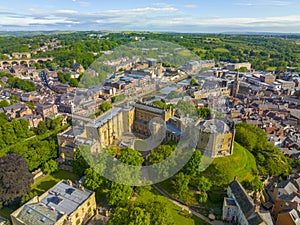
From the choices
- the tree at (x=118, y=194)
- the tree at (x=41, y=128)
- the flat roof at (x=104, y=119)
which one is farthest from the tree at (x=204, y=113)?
the tree at (x=41, y=128)

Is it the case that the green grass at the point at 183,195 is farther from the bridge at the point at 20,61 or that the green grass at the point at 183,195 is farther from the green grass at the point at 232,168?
the bridge at the point at 20,61

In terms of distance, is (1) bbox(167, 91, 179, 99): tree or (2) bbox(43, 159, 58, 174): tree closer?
(2) bbox(43, 159, 58, 174): tree

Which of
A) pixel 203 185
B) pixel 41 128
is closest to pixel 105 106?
pixel 41 128

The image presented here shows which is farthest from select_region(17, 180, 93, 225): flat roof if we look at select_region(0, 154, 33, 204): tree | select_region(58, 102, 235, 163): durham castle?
select_region(58, 102, 235, 163): durham castle

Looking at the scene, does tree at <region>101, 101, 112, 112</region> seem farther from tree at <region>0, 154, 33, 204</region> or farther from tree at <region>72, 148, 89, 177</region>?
tree at <region>0, 154, 33, 204</region>

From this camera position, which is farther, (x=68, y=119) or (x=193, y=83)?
(x=193, y=83)

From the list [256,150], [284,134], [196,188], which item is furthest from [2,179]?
[284,134]

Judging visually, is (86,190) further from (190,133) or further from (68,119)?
(68,119)
